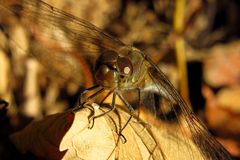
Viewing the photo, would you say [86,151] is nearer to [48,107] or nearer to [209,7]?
[48,107]

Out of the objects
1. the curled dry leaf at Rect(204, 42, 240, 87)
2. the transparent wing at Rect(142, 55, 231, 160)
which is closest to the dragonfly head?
the transparent wing at Rect(142, 55, 231, 160)

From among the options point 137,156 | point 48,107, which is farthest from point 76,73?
point 137,156

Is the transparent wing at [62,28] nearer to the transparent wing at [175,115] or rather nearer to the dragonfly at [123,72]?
the dragonfly at [123,72]

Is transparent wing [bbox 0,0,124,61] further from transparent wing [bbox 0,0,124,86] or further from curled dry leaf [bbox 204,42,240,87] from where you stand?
curled dry leaf [bbox 204,42,240,87]

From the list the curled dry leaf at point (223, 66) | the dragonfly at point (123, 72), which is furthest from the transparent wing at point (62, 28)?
the curled dry leaf at point (223, 66)

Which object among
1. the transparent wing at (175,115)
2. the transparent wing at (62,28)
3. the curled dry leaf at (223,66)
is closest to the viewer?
the transparent wing at (175,115)

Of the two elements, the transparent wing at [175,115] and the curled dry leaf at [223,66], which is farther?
the curled dry leaf at [223,66]

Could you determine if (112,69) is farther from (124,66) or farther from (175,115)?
(175,115)
